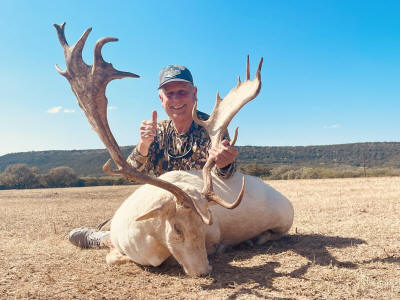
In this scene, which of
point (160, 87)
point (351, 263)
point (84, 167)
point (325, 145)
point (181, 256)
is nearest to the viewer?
point (181, 256)

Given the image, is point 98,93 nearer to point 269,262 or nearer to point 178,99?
point 178,99

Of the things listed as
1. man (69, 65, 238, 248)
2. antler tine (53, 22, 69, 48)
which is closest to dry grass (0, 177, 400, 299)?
man (69, 65, 238, 248)

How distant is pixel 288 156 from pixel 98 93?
6038 centimetres

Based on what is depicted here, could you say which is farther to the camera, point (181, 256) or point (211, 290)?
point (181, 256)

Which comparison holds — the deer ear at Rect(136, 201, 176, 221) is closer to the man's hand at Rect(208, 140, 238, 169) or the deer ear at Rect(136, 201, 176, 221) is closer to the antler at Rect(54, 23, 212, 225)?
the antler at Rect(54, 23, 212, 225)

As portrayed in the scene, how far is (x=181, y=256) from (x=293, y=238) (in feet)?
7.08

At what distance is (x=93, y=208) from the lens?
1035 cm

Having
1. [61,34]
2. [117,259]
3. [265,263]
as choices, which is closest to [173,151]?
[117,259]

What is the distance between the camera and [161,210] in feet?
10.3

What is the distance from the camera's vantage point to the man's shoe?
16.0ft

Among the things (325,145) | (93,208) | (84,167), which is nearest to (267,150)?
(325,145)

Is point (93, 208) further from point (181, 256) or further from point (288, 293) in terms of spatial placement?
point (288, 293)

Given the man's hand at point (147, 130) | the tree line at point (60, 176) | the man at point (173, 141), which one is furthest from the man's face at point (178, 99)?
the tree line at point (60, 176)

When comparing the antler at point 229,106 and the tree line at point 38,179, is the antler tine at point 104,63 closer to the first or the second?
the antler at point 229,106
